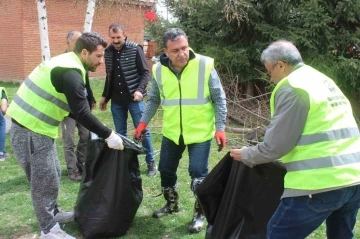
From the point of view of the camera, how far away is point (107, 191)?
313 centimetres

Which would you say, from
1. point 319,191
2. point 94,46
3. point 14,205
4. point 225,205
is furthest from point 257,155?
point 14,205

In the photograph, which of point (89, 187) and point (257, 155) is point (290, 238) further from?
point (89, 187)

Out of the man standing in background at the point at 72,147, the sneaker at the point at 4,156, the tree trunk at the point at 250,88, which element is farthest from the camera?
the tree trunk at the point at 250,88

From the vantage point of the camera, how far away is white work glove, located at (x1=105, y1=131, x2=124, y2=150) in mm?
2980

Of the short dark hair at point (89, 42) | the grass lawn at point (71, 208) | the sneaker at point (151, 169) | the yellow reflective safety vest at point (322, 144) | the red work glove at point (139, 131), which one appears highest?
the short dark hair at point (89, 42)

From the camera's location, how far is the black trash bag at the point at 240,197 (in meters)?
2.56

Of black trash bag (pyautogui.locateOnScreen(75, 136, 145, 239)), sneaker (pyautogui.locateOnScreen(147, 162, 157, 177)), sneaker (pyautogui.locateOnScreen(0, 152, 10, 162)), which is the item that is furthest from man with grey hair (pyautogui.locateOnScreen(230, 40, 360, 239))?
sneaker (pyautogui.locateOnScreen(0, 152, 10, 162))

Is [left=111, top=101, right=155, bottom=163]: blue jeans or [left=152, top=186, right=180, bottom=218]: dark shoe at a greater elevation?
[left=111, top=101, right=155, bottom=163]: blue jeans

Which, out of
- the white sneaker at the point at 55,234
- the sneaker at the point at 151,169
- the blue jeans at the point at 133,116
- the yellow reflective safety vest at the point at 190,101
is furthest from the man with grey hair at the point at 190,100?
the sneaker at the point at 151,169

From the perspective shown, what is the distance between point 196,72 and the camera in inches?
125

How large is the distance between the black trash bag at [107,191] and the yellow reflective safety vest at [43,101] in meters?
0.42

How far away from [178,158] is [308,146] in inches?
62.7

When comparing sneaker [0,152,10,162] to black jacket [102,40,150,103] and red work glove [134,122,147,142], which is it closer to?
black jacket [102,40,150,103]

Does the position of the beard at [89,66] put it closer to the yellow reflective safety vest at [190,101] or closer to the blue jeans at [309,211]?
the yellow reflective safety vest at [190,101]
